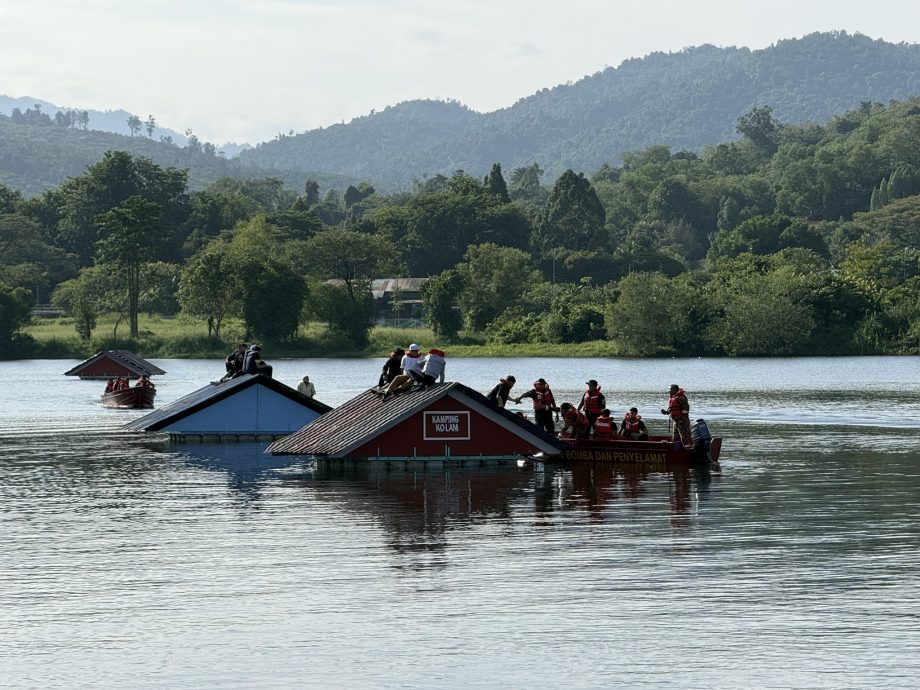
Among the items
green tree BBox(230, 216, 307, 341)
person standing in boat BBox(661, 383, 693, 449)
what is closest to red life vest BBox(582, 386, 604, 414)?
person standing in boat BBox(661, 383, 693, 449)

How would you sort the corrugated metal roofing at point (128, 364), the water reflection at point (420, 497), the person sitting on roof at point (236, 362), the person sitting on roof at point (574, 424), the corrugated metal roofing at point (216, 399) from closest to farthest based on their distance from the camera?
the water reflection at point (420, 497), the person sitting on roof at point (574, 424), the corrugated metal roofing at point (216, 399), the person sitting on roof at point (236, 362), the corrugated metal roofing at point (128, 364)

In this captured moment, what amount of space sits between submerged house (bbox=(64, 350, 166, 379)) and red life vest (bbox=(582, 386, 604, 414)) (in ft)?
251

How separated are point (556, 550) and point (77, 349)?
155860 millimetres

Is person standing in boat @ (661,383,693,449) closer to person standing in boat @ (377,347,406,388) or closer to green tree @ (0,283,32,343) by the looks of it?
person standing in boat @ (377,347,406,388)

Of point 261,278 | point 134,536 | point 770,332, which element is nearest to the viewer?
point 134,536

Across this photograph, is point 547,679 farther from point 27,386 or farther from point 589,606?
point 27,386

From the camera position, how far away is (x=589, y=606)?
2294 cm

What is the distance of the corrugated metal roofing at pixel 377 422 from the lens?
42094mm

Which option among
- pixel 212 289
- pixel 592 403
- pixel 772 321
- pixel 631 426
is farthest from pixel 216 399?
pixel 212 289

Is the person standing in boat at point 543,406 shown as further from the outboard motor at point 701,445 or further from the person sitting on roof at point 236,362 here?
the person sitting on roof at point 236,362

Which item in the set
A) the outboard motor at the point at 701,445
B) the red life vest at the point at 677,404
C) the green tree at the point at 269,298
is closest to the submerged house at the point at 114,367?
the green tree at the point at 269,298

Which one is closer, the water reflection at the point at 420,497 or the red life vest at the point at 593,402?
the water reflection at the point at 420,497

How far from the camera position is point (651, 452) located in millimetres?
45719

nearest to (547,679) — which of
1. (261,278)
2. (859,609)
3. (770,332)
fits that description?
(859,609)
